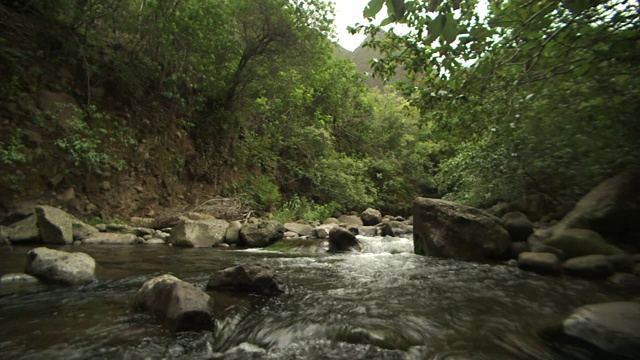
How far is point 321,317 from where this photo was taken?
316 centimetres

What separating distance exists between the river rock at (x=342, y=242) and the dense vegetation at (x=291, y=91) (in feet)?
10.6

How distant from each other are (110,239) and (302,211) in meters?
7.34

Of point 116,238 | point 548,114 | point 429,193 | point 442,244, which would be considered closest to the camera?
point 548,114

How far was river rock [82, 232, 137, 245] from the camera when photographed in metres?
7.14

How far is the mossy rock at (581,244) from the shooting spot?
5.20 meters

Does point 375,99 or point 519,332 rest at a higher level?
point 375,99

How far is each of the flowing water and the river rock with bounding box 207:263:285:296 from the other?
166mm

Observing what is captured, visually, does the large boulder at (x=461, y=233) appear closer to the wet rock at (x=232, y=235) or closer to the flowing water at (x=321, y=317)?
the flowing water at (x=321, y=317)

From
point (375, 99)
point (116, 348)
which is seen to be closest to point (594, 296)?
point (116, 348)

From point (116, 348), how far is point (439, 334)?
2510mm

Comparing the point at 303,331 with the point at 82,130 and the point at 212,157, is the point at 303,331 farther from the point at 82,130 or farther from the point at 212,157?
the point at 212,157

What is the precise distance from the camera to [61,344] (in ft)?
7.99

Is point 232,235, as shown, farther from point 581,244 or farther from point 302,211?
point 581,244

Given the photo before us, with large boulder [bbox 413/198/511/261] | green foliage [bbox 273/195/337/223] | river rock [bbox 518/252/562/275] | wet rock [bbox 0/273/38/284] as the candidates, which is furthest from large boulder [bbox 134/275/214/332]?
green foliage [bbox 273/195/337/223]
